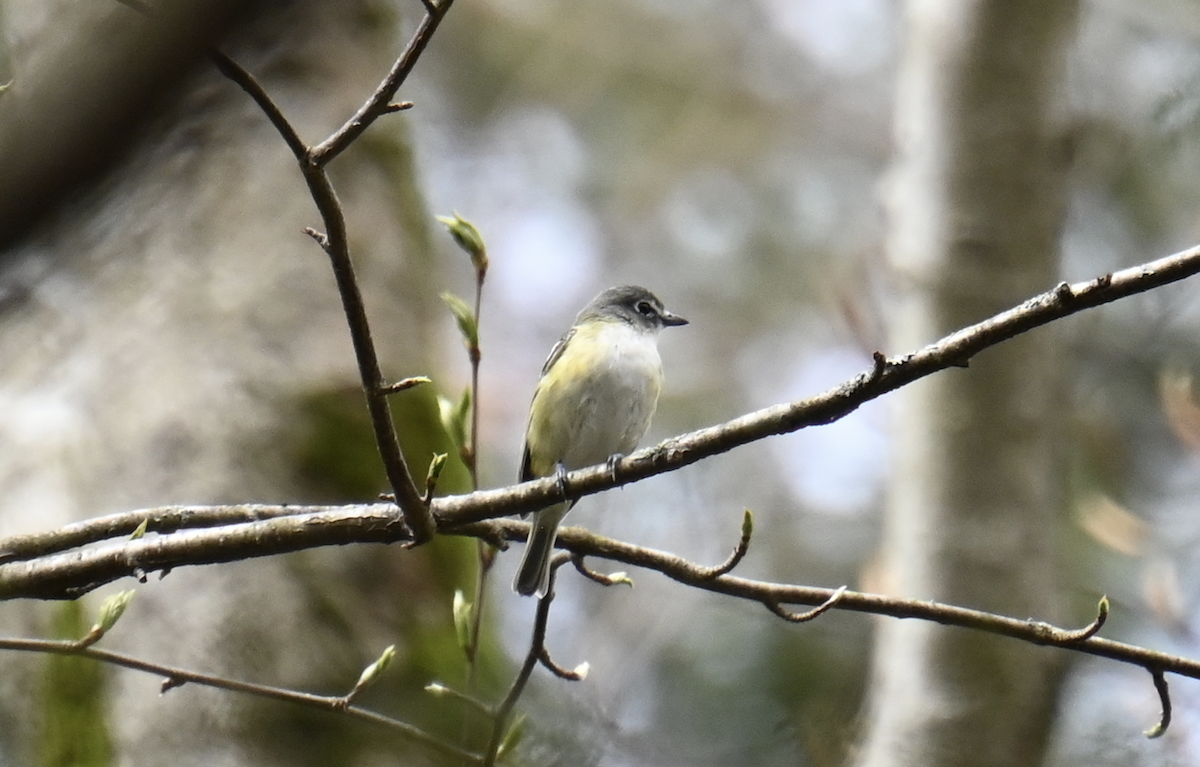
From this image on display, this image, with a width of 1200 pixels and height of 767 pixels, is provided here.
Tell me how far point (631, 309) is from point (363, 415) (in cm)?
119

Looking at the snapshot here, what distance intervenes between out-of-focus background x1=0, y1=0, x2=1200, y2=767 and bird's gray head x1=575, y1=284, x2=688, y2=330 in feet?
2.18

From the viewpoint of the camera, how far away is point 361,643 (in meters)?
3.75

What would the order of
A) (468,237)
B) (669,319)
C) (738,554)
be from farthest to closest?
(669,319) → (468,237) → (738,554)

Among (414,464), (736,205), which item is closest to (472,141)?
(736,205)

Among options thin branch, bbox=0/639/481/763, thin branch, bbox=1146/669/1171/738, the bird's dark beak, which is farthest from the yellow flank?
thin branch, bbox=1146/669/1171/738

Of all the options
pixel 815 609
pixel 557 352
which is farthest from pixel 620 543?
pixel 557 352

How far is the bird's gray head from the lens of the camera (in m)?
4.70

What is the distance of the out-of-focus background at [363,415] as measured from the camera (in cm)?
190

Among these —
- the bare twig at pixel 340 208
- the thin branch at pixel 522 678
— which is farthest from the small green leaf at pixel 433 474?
the thin branch at pixel 522 678

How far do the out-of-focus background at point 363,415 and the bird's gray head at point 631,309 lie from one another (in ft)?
2.18

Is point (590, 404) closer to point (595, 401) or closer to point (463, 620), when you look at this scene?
point (595, 401)

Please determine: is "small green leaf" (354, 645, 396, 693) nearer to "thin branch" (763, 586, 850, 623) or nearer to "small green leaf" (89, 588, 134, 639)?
"small green leaf" (89, 588, 134, 639)

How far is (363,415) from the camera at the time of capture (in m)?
4.19

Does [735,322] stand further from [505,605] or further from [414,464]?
[414,464]
